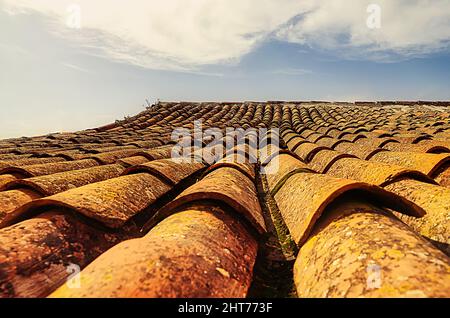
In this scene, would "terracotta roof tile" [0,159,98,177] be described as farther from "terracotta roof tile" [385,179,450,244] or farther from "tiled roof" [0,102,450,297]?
"terracotta roof tile" [385,179,450,244]

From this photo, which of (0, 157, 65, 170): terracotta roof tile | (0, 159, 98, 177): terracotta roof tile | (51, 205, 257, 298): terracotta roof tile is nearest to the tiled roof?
(51, 205, 257, 298): terracotta roof tile

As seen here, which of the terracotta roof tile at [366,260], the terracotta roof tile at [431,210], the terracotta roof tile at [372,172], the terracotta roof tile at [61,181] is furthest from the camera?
the terracotta roof tile at [61,181]

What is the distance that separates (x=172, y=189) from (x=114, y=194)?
0.90 m

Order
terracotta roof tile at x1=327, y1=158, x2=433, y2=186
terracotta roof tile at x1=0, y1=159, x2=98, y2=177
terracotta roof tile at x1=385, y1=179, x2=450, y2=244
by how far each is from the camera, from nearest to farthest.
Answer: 1. terracotta roof tile at x1=385, y1=179, x2=450, y2=244
2. terracotta roof tile at x1=327, y1=158, x2=433, y2=186
3. terracotta roof tile at x1=0, y1=159, x2=98, y2=177

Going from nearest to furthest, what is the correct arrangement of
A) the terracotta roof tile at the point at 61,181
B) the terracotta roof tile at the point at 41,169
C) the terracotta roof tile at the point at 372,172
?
the terracotta roof tile at the point at 372,172 → the terracotta roof tile at the point at 61,181 → the terracotta roof tile at the point at 41,169

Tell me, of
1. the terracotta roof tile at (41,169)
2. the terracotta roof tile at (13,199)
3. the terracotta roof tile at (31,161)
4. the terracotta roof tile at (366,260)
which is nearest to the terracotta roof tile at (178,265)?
the terracotta roof tile at (366,260)

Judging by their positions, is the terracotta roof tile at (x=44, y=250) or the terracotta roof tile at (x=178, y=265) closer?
the terracotta roof tile at (x=178, y=265)

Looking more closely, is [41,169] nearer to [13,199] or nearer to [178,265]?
[13,199]

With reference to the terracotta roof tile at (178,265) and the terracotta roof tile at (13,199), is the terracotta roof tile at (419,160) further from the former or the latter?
the terracotta roof tile at (13,199)

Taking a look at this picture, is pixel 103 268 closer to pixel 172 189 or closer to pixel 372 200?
pixel 372 200

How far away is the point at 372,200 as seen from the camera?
5.88ft

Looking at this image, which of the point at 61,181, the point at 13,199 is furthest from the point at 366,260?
the point at 61,181

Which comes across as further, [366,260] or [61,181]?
[61,181]
